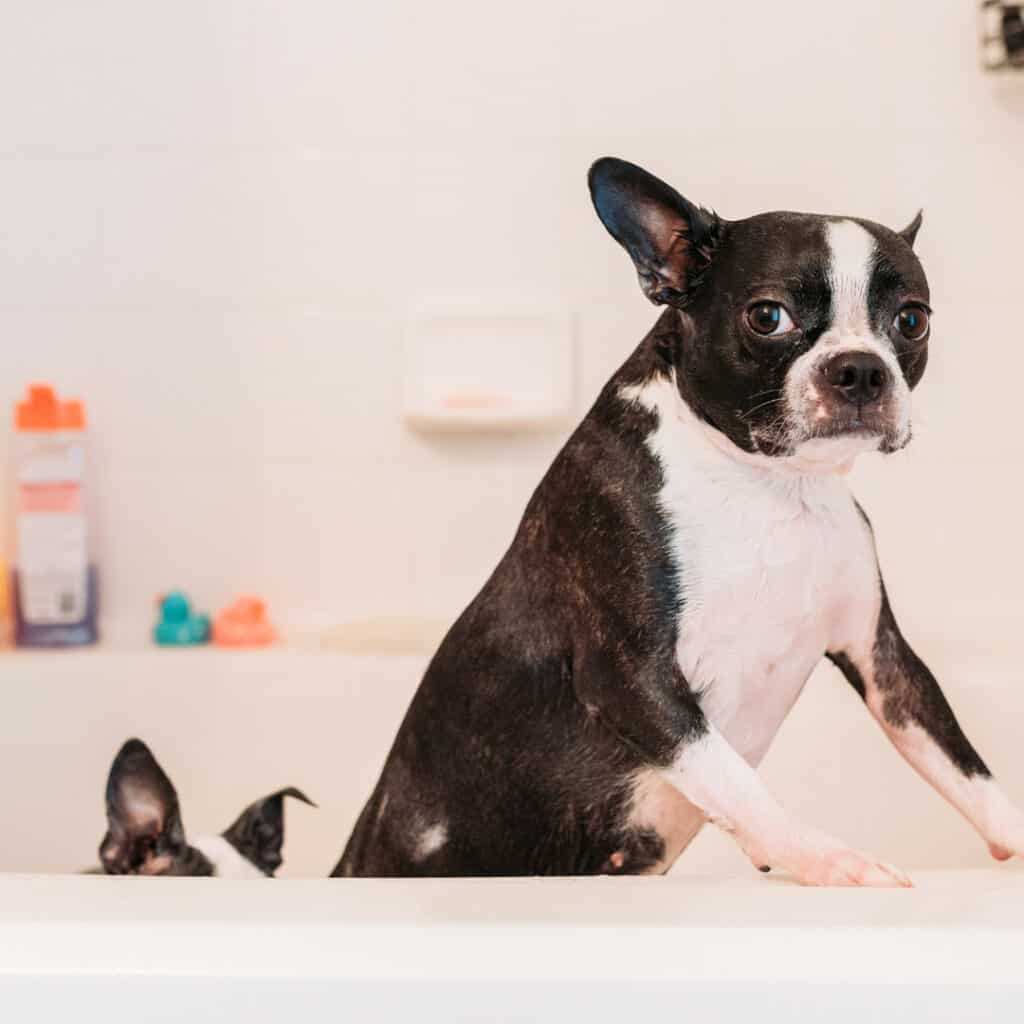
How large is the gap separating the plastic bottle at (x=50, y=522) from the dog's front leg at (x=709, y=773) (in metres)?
1.06

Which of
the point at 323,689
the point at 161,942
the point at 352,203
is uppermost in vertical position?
the point at 352,203

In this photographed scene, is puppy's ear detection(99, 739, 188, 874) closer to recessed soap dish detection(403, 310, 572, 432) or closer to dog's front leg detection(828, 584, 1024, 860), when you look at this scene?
dog's front leg detection(828, 584, 1024, 860)

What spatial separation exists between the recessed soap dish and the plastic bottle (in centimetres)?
42

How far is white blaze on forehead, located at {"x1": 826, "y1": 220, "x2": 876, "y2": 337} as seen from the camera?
0.68 m

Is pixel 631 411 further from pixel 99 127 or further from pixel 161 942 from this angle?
pixel 99 127

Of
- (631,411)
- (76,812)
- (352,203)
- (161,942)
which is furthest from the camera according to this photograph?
(352,203)

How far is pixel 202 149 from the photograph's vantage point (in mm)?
1661

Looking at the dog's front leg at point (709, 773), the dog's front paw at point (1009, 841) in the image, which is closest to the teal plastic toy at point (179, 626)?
the dog's front leg at point (709, 773)

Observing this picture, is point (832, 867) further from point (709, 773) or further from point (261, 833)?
point (261, 833)

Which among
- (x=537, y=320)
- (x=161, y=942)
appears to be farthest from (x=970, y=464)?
(x=161, y=942)

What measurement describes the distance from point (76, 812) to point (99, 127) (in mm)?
812

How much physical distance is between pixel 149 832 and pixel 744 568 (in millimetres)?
497

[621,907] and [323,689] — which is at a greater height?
[621,907]

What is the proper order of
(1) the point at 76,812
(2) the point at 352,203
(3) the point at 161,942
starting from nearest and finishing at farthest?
1. (3) the point at 161,942
2. (1) the point at 76,812
3. (2) the point at 352,203
